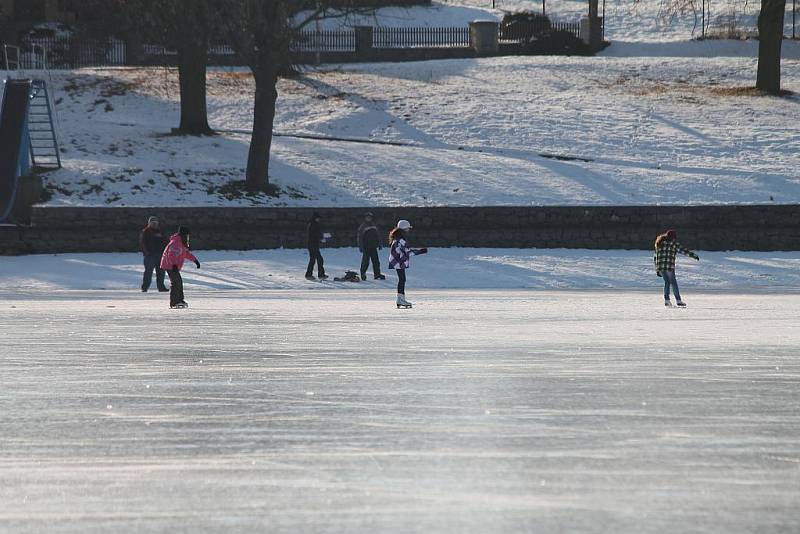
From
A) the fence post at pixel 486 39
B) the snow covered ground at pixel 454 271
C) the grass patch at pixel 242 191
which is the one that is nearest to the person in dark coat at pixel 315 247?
the snow covered ground at pixel 454 271

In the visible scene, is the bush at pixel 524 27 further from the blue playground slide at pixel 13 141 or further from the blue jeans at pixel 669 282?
the blue jeans at pixel 669 282

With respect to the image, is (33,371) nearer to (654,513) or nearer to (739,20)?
(654,513)

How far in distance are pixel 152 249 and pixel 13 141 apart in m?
9.67

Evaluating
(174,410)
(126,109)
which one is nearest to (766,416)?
(174,410)

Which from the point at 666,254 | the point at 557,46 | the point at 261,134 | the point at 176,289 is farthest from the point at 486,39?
the point at 176,289

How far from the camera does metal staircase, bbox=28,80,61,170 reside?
32.2 metres

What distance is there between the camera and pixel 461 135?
1457 inches

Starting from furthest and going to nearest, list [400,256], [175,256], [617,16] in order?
[617,16]
[175,256]
[400,256]

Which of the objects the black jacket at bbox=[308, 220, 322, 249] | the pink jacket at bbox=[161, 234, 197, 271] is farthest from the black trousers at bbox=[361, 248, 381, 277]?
the pink jacket at bbox=[161, 234, 197, 271]

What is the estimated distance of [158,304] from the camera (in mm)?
20469

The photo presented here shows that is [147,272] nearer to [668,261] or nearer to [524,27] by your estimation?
[668,261]

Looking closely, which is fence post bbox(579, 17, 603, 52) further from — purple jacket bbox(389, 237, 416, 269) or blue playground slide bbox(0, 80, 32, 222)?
purple jacket bbox(389, 237, 416, 269)

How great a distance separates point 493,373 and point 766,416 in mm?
2949

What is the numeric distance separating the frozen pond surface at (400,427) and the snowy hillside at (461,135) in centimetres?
1556
